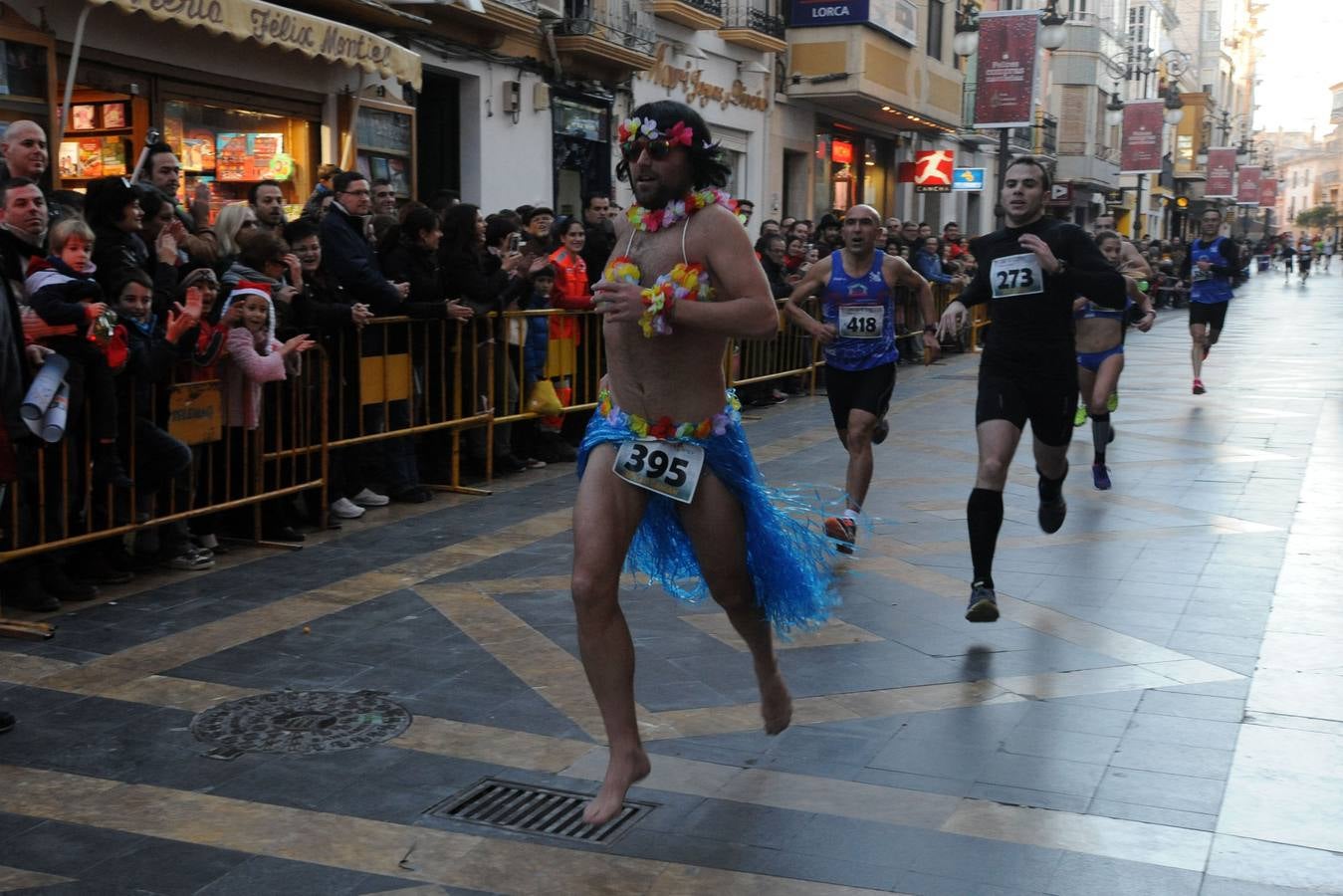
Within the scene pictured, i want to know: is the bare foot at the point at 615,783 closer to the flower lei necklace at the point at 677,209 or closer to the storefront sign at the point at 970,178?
the flower lei necklace at the point at 677,209

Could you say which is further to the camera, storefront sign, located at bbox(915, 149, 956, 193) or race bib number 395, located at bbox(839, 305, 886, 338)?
storefront sign, located at bbox(915, 149, 956, 193)

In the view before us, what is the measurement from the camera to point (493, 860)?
12.4 ft

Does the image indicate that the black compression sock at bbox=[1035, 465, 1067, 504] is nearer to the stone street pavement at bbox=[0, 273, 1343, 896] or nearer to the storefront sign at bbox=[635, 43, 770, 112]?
the stone street pavement at bbox=[0, 273, 1343, 896]

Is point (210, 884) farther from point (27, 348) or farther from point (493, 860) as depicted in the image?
point (27, 348)

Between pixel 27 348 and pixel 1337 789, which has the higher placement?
pixel 27 348

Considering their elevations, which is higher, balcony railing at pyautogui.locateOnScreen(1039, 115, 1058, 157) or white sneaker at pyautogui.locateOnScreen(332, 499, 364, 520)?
balcony railing at pyautogui.locateOnScreen(1039, 115, 1058, 157)

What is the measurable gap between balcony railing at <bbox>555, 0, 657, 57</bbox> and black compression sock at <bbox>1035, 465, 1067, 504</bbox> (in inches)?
471

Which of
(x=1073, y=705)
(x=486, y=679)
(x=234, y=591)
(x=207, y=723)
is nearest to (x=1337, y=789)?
(x=1073, y=705)

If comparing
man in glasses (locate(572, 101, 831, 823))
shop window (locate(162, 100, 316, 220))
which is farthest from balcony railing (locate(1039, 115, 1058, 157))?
man in glasses (locate(572, 101, 831, 823))

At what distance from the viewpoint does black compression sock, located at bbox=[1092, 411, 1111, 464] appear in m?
9.98

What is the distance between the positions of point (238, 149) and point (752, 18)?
41.6ft

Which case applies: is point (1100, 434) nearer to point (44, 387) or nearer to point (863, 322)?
point (863, 322)

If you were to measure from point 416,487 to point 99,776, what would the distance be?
4813mm

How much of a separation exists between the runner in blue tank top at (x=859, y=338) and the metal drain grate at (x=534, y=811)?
345 centimetres
